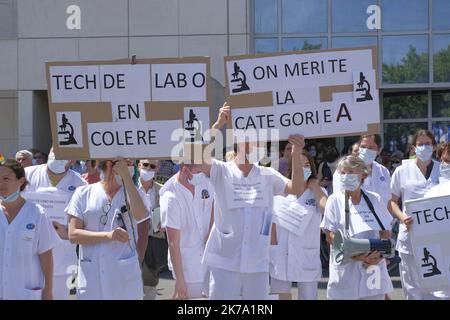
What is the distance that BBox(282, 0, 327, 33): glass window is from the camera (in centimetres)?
1948

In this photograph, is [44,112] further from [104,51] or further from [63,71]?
[63,71]

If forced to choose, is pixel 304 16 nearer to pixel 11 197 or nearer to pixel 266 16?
pixel 266 16

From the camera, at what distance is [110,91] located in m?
6.18

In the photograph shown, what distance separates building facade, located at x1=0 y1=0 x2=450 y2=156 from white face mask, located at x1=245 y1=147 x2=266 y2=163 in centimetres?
1278

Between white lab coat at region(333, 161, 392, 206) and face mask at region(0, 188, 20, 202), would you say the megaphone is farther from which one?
face mask at region(0, 188, 20, 202)

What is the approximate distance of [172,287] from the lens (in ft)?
36.7

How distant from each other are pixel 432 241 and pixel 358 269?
0.78 metres

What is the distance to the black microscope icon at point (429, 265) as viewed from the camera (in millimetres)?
6741

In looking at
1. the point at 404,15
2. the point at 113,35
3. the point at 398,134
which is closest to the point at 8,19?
the point at 113,35

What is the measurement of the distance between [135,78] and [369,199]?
2.35 meters

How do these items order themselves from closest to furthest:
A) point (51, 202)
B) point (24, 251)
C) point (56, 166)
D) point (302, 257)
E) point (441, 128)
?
1. point (24, 251)
2. point (302, 257)
3. point (51, 202)
4. point (56, 166)
5. point (441, 128)

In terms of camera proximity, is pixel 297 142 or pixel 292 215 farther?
pixel 292 215

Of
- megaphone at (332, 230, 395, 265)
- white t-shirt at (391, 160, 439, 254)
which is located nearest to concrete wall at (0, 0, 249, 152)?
white t-shirt at (391, 160, 439, 254)

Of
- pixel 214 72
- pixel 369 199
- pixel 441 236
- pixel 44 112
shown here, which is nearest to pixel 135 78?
pixel 369 199
